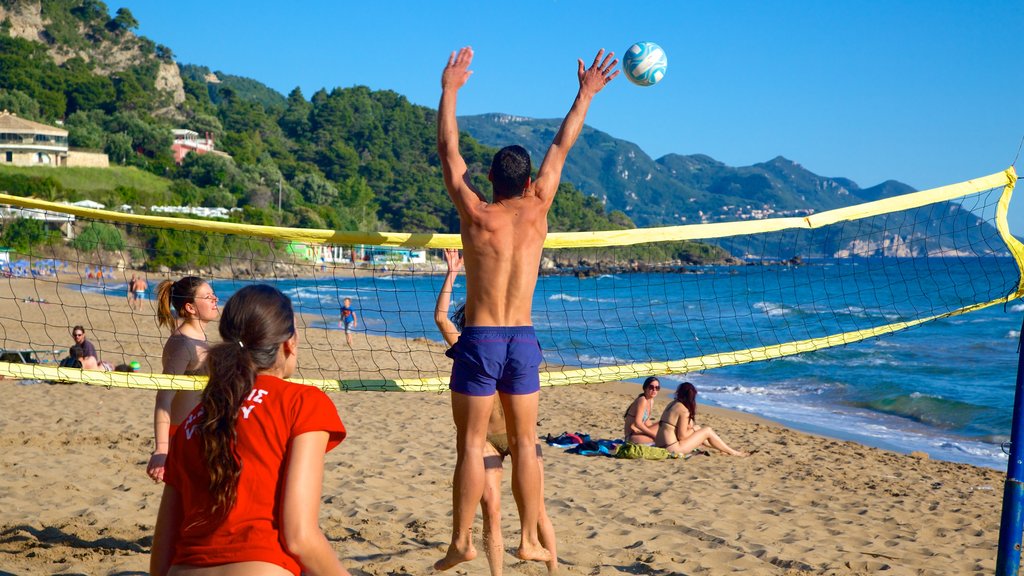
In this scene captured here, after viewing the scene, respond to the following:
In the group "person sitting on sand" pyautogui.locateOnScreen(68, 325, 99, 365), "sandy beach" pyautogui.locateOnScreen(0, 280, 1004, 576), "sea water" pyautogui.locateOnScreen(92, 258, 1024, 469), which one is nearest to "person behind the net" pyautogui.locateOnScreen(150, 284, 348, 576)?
"sandy beach" pyautogui.locateOnScreen(0, 280, 1004, 576)

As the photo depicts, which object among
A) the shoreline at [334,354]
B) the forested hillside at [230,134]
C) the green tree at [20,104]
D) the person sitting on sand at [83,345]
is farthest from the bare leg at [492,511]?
the green tree at [20,104]

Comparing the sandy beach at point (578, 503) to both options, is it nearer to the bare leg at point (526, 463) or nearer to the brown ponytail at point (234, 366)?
the bare leg at point (526, 463)

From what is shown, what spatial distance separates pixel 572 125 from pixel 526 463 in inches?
59.9

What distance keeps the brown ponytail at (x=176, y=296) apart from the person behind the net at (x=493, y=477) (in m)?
1.15

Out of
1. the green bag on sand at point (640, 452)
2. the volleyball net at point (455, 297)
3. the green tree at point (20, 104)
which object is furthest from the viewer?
the green tree at point (20, 104)

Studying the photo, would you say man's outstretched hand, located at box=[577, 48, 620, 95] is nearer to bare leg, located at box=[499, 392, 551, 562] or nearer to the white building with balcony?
bare leg, located at box=[499, 392, 551, 562]

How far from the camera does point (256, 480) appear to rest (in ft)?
7.04

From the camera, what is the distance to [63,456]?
7402 mm

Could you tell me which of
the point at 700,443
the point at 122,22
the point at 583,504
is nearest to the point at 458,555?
the point at 583,504

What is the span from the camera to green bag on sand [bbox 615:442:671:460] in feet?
29.5

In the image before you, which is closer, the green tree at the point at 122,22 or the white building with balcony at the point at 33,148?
the white building with balcony at the point at 33,148

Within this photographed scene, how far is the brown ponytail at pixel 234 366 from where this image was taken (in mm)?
2135

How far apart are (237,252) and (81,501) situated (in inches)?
2256

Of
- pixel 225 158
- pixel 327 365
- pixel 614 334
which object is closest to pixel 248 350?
pixel 327 365
